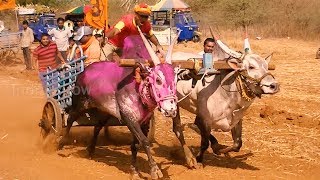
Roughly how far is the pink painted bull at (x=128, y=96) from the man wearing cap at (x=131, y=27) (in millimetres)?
388

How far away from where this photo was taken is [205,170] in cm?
711

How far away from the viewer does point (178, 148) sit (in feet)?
27.0

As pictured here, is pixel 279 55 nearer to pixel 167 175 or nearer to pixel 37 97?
pixel 37 97

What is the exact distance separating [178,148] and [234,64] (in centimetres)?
205

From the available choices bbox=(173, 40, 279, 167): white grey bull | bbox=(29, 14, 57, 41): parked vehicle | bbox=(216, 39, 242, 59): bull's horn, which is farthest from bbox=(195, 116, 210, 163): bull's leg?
bbox=(29, 14, 57, 41): parked vehicle

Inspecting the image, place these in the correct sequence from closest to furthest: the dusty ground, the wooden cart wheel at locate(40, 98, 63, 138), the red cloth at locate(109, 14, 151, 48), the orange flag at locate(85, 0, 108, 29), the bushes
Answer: the dusty ground < the red cloth at locate(109, 14, 151, 48) < the wooden cart wheel at locate(40, 98, 63, 138) < the orange flag at locate(85, 0, 108, 29) < the bushes

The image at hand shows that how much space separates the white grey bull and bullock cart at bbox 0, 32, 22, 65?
13.3 m

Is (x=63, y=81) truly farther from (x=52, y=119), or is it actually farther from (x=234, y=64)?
(x=234, y=64)

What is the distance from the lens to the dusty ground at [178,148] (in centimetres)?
694

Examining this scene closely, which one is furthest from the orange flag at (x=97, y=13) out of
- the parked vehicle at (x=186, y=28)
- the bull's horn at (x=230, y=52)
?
the parked vehicle at (x=186, y=28)

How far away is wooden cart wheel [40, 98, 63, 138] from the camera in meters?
7.73

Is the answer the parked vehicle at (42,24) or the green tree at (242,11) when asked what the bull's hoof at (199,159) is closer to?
the parked vehicle at (42,24)

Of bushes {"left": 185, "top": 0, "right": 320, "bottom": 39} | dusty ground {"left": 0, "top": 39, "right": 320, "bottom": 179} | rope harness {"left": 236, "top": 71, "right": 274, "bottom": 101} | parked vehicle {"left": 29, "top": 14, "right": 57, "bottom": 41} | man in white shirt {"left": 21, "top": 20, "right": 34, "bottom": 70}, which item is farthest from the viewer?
bushes {"left": 185, "top": 0, "right": 320, "bottom": 39}

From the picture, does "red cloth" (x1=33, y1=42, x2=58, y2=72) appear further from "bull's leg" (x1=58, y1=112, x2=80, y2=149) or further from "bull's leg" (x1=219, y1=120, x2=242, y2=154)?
"bull's leg" (x1=219, y1=120, x2=242, y2=154)
